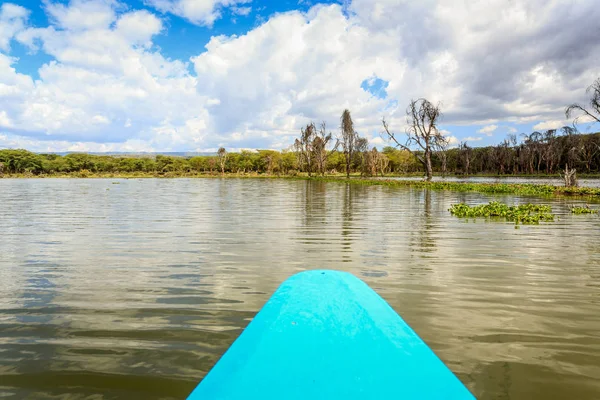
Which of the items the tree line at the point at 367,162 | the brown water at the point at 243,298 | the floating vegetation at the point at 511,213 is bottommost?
the brown water at the point at 243,298

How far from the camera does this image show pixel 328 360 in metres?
1.80

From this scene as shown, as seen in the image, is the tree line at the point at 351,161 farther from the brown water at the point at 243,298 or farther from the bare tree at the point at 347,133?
the brown water at the point at 243,298

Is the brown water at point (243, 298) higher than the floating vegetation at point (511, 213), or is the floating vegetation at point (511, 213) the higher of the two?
the floating vegetation at point (511, 213)

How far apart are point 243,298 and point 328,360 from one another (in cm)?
276

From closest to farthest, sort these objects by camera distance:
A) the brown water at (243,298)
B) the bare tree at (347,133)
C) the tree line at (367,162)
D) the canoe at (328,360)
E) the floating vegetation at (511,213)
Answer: the canoe at (328,360) → the brown water at (243,298) → the floating vegetation at (511,213) → the bare tree at (347,133) → the tree line at (367,162)

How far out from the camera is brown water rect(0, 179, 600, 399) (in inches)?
107

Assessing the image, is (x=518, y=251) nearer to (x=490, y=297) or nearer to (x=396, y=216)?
(x=490, y=297)

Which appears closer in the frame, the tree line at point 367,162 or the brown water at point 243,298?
the brown water at point 243,298

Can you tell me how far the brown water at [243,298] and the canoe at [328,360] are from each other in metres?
0.94

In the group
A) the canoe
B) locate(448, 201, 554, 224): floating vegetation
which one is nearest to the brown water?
the canoe

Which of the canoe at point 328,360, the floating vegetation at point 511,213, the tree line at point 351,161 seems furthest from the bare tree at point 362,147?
the canoe at point 328,360

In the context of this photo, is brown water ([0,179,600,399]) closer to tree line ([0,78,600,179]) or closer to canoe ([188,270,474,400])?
canoe ([188,270,474,400])

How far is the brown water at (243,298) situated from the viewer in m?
2.73

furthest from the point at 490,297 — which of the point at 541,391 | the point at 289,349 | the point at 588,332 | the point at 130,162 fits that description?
the point at 130,162
